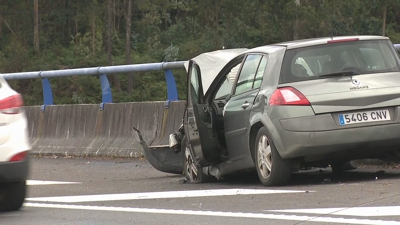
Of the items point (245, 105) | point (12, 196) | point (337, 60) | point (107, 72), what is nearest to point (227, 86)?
point (245, 105)

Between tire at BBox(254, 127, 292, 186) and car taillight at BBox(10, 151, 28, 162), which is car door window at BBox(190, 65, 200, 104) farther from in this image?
car taillight at BBox(10, 151, 28, 162)

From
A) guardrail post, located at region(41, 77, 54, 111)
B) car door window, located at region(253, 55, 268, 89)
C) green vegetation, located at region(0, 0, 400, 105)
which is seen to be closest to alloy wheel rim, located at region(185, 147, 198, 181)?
car door window, located at region(253, 55, 268, 89)

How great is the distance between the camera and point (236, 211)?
7.84m

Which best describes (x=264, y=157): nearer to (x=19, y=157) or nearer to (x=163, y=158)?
(x=19, y=157)

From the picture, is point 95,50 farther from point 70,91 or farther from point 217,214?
point 217,214

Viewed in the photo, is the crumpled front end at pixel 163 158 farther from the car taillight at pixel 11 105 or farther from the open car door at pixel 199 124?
the car taillight at pixel 11 105

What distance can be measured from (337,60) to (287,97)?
0.73m

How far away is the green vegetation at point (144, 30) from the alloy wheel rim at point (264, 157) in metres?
45.5

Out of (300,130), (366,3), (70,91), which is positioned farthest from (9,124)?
(366,3)

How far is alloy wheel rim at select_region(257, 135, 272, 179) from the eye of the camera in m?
9.69

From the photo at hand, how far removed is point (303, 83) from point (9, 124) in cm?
300

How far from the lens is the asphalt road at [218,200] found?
7.34m

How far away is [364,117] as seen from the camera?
9.39 m

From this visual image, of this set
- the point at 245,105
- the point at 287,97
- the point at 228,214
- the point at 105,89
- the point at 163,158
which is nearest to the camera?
the point at 228,214
